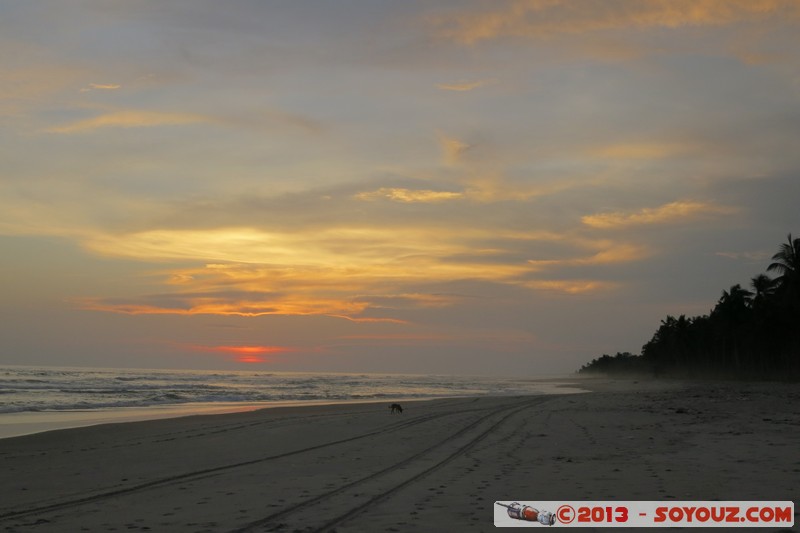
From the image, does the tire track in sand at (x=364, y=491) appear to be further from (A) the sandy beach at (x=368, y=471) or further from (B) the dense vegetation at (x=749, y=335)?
(B) the dense vegetation at (x=749, y=335)

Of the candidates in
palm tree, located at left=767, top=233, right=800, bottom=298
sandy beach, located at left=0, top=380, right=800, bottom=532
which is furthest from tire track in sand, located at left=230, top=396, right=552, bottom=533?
palm tree, located at left=767, top=233, right=800, bottom=298

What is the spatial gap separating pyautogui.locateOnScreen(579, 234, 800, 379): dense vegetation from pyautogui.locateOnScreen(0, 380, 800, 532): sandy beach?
164 ft

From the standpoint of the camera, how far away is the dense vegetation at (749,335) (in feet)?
220

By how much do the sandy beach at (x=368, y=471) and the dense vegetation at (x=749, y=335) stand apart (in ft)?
164

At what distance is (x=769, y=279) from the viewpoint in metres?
86.5

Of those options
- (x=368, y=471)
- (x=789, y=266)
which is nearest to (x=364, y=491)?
(x=368, y=471)

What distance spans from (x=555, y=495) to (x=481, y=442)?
317 inches

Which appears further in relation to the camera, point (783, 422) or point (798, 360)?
point (798, 360)

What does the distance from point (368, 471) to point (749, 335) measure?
3247 inches

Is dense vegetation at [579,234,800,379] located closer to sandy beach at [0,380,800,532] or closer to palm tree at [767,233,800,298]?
palm tree at [767,233,800,298]

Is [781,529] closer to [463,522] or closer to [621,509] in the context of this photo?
[621,509]

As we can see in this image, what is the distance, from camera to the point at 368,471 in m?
13.1

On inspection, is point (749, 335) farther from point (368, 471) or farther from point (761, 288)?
point (368, 471)

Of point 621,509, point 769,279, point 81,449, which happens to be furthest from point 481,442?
point 769,279
